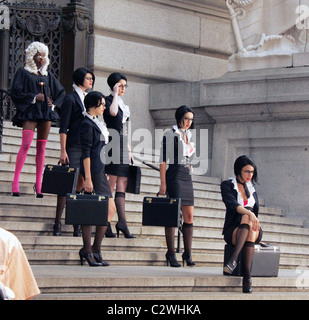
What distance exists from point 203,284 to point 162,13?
10065 millimetres

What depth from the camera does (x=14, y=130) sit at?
49.3 ft

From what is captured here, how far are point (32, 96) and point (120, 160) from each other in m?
1.38

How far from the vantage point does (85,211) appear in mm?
10648

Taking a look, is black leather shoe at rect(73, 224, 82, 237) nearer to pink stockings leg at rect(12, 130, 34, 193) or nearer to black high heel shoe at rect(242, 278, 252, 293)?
pink stockings leg at rect(12, 130, 34, 193)

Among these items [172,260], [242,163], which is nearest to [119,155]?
[172,260]

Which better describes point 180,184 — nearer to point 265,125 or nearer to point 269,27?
point 265,125

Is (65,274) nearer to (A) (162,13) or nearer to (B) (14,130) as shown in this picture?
(B) (14,130)

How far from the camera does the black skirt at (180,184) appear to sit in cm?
1198

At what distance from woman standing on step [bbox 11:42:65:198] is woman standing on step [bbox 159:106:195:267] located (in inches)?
59.7

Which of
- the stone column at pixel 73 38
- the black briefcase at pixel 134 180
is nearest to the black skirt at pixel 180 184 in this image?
the black briefcase at pixel 134 180

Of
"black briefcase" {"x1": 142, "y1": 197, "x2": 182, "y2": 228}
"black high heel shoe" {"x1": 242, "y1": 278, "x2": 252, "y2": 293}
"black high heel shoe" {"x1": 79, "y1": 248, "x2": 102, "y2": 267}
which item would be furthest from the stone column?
"black high heel shoe" {"x1": 242, "y1": 278, "x2": 252, "y2": 293}

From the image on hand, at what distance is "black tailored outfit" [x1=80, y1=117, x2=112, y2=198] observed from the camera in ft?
36.4

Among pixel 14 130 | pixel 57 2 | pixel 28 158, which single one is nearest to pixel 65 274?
pixel 28 158

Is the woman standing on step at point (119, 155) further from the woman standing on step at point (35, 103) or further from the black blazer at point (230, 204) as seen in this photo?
the black blazer at point (230, 204)
